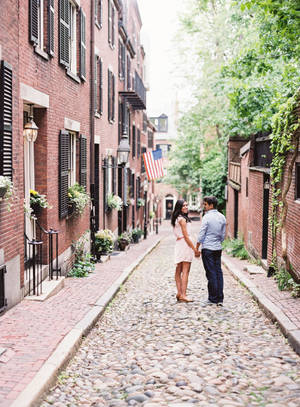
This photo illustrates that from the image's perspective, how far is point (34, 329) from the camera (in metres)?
6.35

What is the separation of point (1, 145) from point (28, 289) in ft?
8.55

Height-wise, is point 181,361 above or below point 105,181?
below

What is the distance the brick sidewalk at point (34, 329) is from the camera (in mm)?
4641

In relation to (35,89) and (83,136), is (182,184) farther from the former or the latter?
(35,89)

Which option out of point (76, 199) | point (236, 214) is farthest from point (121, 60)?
point (76, 199)

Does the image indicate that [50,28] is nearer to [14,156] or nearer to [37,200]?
[37,200]

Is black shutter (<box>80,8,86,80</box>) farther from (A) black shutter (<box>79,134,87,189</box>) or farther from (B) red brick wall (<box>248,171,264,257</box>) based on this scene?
(B) red brick wall (<box>248,171,264,257</box>)

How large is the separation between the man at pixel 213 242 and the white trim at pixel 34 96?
10.8 feet

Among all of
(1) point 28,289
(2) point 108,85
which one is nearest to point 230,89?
(2) point 108,85

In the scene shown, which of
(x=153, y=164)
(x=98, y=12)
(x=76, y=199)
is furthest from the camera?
(x=153, y=164)

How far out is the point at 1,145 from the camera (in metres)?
6.70

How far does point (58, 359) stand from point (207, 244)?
3.60 meters

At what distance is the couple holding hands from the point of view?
8.08 metres

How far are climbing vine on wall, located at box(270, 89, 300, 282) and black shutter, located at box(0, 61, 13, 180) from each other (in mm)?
4819
